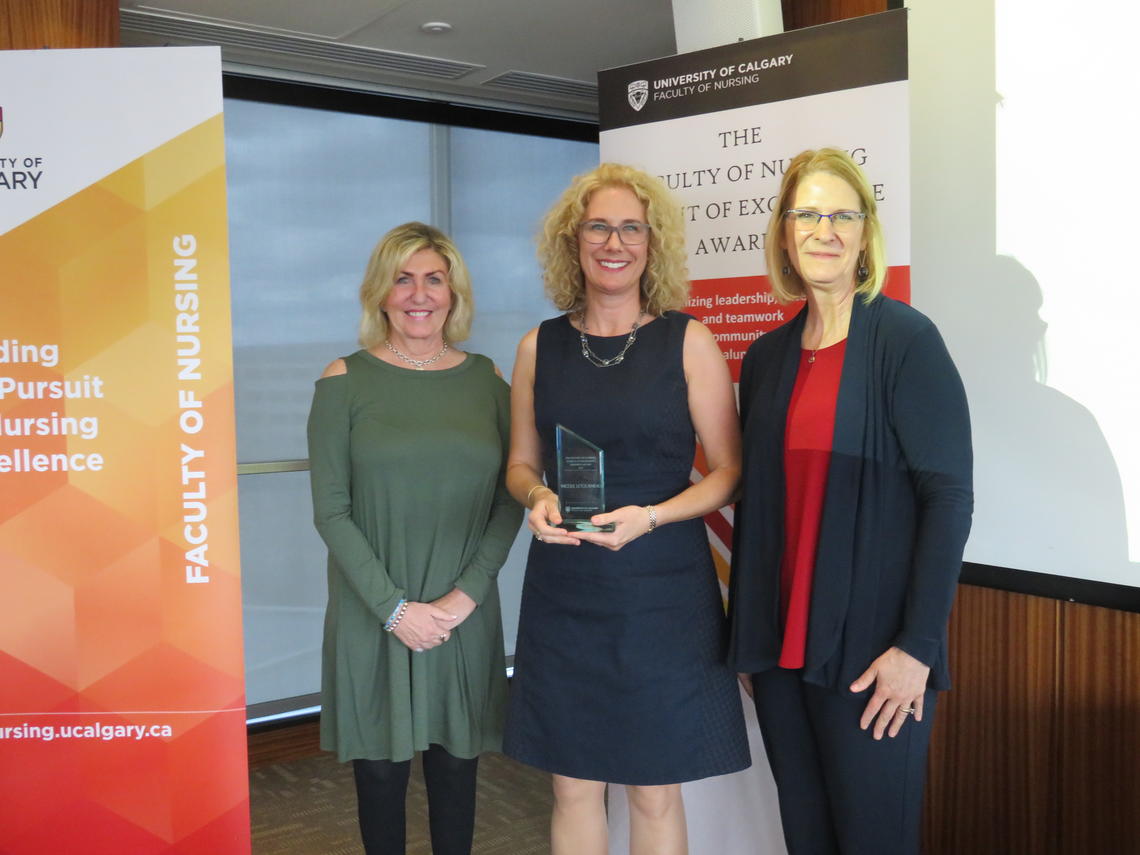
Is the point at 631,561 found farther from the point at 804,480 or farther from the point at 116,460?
the point at 116,460

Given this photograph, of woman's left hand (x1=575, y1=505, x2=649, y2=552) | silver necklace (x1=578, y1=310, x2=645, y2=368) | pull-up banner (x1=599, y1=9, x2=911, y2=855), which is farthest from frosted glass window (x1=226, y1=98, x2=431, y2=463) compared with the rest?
woman's left hand (x1=575, y1=505, x2=649, y2=552)

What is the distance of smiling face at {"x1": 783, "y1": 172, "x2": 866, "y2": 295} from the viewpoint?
6.50 feet

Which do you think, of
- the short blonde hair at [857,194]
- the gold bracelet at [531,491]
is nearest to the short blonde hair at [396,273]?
the gold bracelet at [531,491]

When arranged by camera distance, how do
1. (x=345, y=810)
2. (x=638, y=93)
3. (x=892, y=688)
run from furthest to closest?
(x=345, y=810), (x=638, y=93), (x=892, y=688)

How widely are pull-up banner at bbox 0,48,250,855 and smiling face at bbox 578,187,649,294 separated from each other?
2.93 ft

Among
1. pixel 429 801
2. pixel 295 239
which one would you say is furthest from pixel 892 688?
pixel 295 239

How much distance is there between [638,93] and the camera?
3121 millimetres

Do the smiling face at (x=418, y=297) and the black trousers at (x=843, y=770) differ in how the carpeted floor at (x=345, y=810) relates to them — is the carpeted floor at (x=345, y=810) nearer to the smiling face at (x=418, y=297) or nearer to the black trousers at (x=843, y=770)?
the black trousers at (x=843, y=770)

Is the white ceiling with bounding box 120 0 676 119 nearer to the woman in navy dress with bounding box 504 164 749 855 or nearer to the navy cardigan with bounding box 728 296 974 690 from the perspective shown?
the woman in navy dress with bounding box 504 164 749 855

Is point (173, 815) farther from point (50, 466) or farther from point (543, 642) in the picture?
point (543, 642)

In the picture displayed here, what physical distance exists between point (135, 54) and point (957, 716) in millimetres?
2765

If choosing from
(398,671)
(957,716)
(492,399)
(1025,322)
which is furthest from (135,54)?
(957,716)

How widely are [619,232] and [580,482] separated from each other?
0.58 metres

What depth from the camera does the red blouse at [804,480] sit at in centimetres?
196
